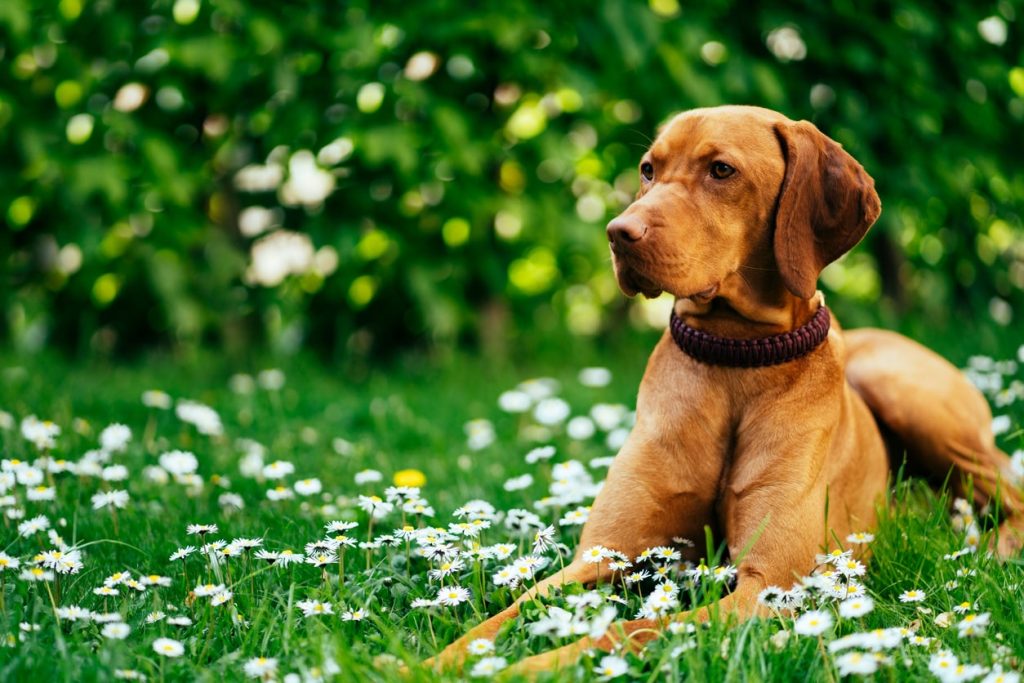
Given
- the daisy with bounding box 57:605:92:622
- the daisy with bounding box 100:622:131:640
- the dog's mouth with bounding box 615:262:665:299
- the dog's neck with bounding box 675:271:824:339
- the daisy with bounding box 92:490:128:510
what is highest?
the dog's mouth with bounding box 615:262:665:299

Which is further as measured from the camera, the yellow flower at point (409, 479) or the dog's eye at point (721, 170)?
the yellow flower at point (409, 479)

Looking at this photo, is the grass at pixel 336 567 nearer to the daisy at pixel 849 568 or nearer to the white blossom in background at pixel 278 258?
the daisy at pixel 849 568

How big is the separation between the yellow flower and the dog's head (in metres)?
1.42

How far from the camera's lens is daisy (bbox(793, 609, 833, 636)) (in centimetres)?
203

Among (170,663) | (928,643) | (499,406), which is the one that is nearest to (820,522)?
(928,643)

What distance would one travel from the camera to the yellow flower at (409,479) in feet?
12.1

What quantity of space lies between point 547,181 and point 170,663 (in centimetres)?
411

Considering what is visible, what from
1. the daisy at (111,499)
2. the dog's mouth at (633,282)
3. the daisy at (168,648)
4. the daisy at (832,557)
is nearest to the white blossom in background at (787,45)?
the dog's mouth at (633,282)

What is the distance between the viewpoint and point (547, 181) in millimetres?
5871

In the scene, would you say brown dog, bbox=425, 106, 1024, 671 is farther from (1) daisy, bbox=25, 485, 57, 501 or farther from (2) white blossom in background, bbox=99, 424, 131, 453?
(2) white blossom in background, bbox=99, 424, 131, 453

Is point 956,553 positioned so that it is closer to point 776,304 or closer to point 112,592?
point 776,304

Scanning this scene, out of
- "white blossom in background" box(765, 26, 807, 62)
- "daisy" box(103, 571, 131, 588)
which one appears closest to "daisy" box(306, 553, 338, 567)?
"daisy" box(103, 571, 131, 588)

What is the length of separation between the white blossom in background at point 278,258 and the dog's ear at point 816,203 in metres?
3.71

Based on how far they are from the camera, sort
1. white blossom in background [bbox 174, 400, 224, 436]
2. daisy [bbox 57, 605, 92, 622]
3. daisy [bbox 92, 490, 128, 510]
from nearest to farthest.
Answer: daisy [bbox 57, 605, 92, 622] < daisy [bbox 92, 490, 128, 510] < white blossom in background [bbox 174, 400, 224, 436]
